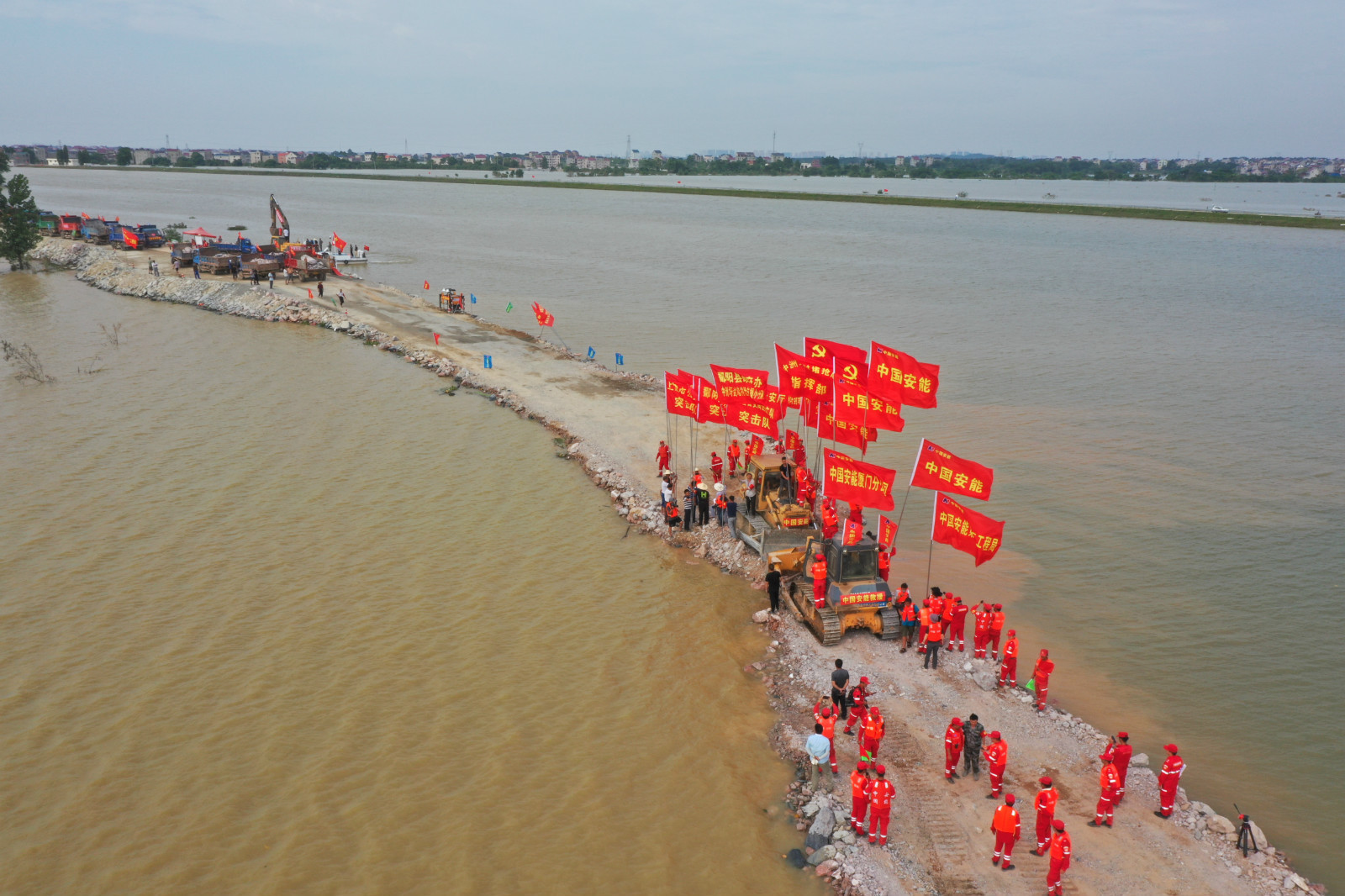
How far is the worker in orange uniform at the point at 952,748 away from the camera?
12.8m

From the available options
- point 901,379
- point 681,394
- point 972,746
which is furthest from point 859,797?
point 681,394

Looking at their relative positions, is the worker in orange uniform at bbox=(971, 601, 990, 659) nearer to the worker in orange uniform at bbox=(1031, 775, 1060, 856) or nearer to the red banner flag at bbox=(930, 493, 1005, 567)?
the red banner flag at bbox=(930, 493, 1005, 567)

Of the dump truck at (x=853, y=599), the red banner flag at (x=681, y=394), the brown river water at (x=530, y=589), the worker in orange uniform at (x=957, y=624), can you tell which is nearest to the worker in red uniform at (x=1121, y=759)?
the brown river water at (x=530, y=589)

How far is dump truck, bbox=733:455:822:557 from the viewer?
1977 centimetres

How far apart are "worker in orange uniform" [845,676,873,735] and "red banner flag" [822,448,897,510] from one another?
4.32m

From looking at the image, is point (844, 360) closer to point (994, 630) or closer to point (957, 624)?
point (957, 624)

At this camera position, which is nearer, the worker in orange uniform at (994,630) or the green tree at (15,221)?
the worker in orange uniform at (994,630)

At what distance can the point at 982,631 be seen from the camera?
52.8 feet

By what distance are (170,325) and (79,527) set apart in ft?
97.9

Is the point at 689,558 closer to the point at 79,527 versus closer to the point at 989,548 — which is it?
the point at 989,548

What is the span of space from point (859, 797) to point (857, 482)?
7.40 m

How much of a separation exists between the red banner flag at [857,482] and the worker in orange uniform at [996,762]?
232 inches

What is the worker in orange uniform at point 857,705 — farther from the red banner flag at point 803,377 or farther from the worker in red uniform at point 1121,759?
the red banner flag at point 803,377

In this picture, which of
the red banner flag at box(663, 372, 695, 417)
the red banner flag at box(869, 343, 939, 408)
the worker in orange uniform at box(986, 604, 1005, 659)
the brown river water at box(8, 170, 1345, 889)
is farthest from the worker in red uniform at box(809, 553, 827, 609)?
the red banner flag at box(663, 372, 695, 417)
